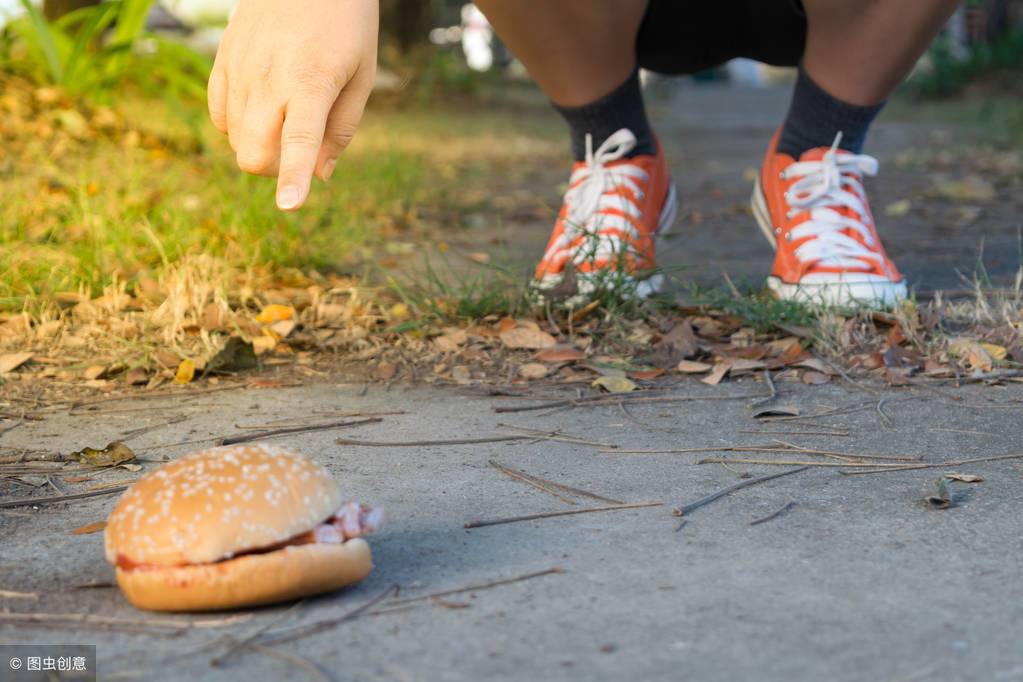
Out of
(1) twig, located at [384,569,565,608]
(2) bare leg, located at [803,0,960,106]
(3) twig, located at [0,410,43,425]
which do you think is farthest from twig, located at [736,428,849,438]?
(3) twig, located at [0,410,43,425]

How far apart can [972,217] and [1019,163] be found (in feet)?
5.43

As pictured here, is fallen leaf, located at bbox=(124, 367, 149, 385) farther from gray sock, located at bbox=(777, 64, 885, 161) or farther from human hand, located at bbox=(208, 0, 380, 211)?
gray sock, located at bbox=(777, 64, 885, 161)

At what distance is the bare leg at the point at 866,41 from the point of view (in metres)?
2.23

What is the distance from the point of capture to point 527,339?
2234 millimetres

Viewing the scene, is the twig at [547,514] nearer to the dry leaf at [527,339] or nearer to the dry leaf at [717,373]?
the dry leaf at [717,373]

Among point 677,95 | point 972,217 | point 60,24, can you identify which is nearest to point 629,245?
point 972,217

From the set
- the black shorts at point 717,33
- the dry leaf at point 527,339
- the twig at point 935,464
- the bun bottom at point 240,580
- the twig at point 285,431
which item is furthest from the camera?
the black shorts at point 717,33

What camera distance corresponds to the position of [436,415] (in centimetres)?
189

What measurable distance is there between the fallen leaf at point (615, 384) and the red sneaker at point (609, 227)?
315 mm

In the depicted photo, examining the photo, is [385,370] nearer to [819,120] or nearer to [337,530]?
[337,530]

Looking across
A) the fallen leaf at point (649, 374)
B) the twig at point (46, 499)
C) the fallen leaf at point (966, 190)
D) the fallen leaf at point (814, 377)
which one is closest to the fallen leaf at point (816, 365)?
the fallen leaf at point (814, 377)

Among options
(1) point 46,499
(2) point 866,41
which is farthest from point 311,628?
(2) point 866,41

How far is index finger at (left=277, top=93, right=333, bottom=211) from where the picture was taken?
1162mm

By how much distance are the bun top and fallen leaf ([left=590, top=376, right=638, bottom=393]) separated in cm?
94
